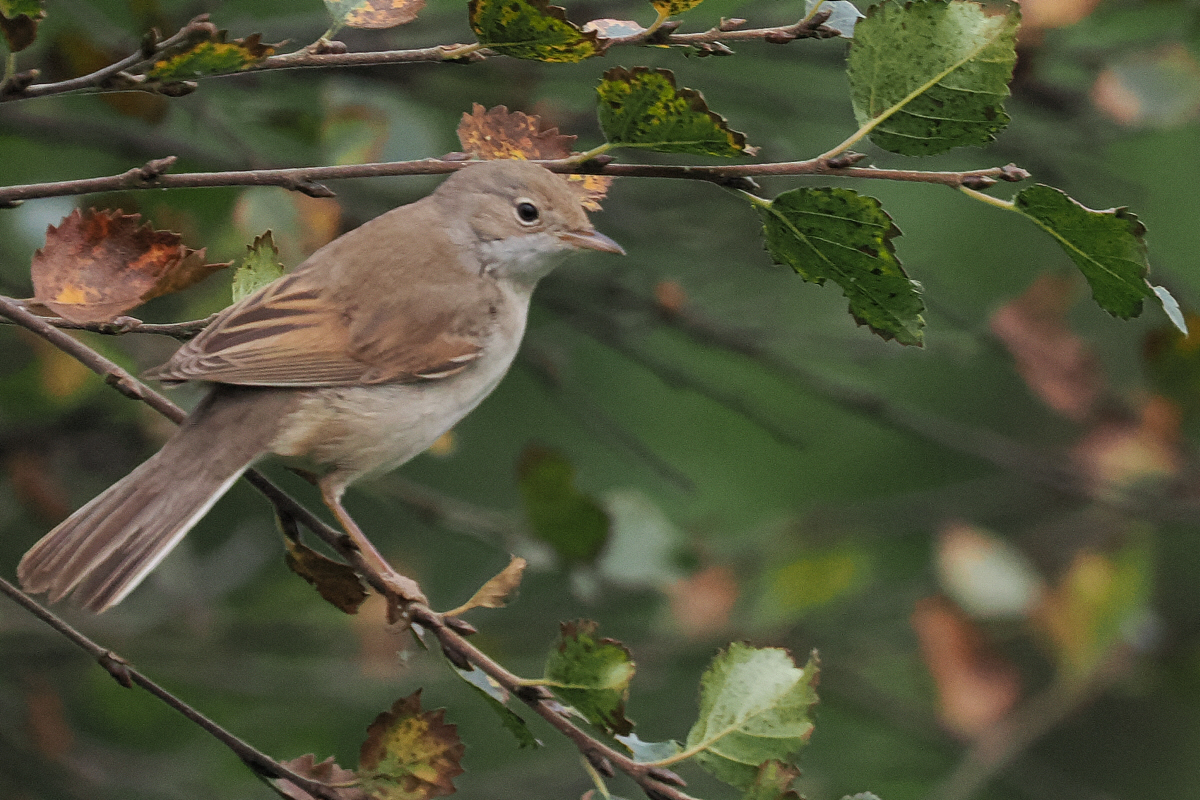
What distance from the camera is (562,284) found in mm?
4168

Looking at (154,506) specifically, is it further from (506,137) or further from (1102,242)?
(1102,242)

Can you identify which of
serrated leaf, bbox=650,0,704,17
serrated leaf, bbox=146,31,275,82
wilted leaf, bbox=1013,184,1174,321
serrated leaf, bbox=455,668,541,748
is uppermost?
serrated leaf, bbox=650,0,704,17

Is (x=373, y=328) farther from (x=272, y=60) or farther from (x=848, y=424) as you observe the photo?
(x=848, y=424)

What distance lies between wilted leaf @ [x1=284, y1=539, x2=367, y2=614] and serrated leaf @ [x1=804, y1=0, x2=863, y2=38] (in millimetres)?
1121

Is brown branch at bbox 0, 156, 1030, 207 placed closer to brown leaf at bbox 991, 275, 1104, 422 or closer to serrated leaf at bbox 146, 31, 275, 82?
serrated leaf at bbox 146, 31, 275, 82

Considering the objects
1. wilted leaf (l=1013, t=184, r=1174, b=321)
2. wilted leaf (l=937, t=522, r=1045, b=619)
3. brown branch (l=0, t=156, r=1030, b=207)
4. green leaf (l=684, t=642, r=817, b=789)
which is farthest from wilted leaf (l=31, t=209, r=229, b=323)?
wilted leaf (l=937, t=522, r=1045, b=619)

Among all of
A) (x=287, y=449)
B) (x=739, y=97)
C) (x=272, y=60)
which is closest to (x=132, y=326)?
(x=272, y=60)

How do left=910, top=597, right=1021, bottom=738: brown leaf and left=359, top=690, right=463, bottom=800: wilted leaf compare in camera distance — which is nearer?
left=359, top=690, right=463, bottom=800: wilted leaf

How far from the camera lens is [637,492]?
496cm

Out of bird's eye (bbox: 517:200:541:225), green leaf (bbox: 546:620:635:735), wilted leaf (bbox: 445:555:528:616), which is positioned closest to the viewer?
green leaf (bbox: 546:620:635:735)

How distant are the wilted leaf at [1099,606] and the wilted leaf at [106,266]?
10.6ft

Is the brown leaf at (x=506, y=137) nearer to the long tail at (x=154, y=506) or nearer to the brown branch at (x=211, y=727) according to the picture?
the long tail at (x=154, y=506)

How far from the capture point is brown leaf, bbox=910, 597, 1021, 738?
4.52 meters

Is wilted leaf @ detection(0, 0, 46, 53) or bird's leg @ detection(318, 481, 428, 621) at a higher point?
wilted leaf @ detection(0, 0, 46, 53)
